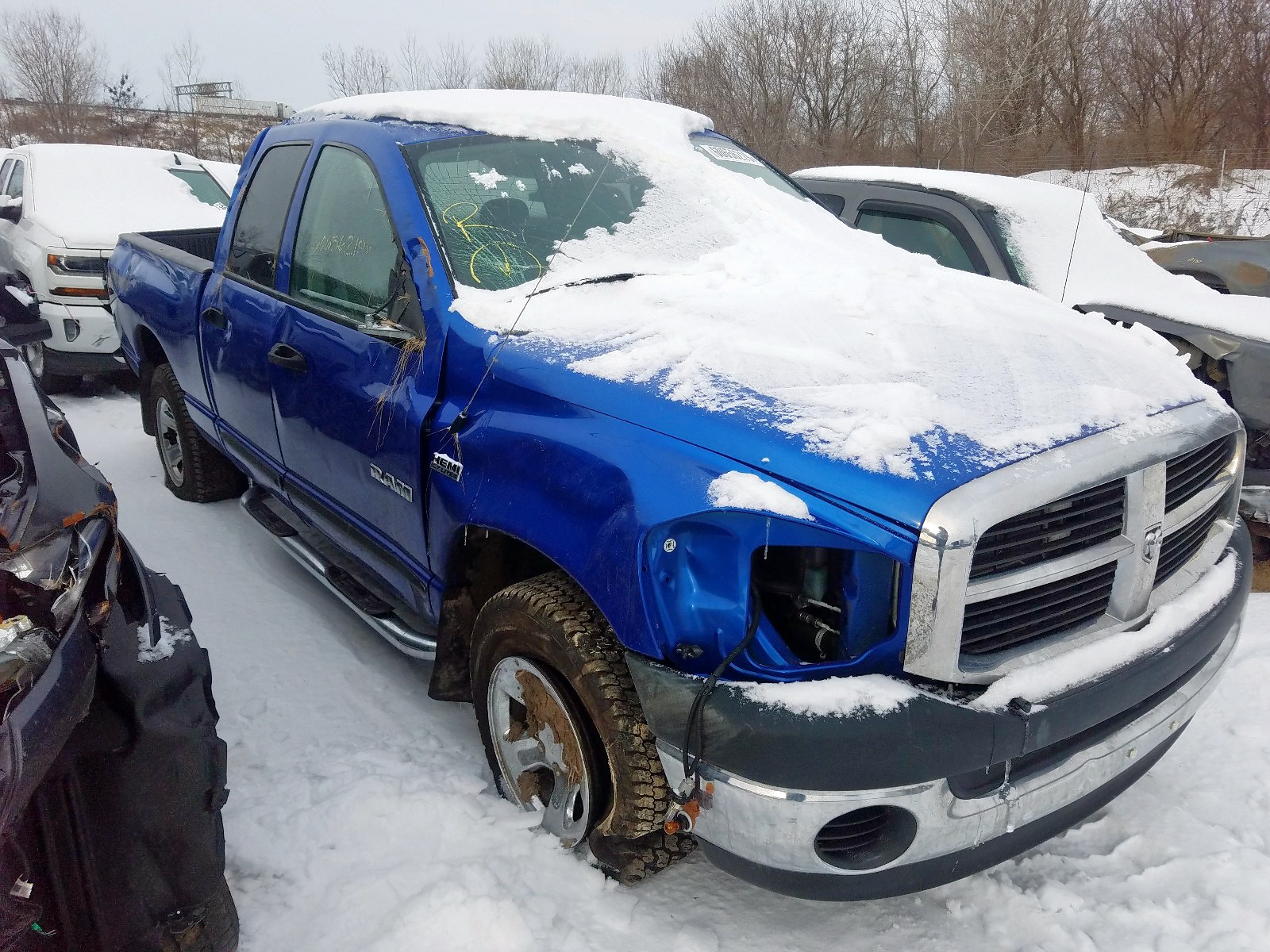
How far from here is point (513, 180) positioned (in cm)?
292

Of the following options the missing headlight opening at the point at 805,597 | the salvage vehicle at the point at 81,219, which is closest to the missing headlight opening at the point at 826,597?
the missing headlight opening at the point at 805,597

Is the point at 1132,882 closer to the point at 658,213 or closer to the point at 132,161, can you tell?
the point at 658,213

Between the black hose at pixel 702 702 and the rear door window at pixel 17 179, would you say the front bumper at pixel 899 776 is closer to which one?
the black hose at pixel 702 702

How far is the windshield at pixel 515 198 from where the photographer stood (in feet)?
8.86

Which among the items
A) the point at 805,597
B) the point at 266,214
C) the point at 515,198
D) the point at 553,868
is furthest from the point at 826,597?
the point at 266,214

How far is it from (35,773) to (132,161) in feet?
28.8

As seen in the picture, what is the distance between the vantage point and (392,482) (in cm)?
271

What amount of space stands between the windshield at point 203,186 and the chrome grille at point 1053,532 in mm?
8592

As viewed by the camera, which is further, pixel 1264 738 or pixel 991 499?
pixel 1264 738

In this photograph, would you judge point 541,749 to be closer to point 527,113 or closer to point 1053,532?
point 1053,532

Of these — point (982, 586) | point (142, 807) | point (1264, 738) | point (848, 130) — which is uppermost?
point (848, 130)

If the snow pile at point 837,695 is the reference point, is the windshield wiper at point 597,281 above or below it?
above

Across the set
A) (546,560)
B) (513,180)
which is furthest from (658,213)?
(546,560)

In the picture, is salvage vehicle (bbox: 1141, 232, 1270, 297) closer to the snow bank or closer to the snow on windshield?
the snow on windshield
